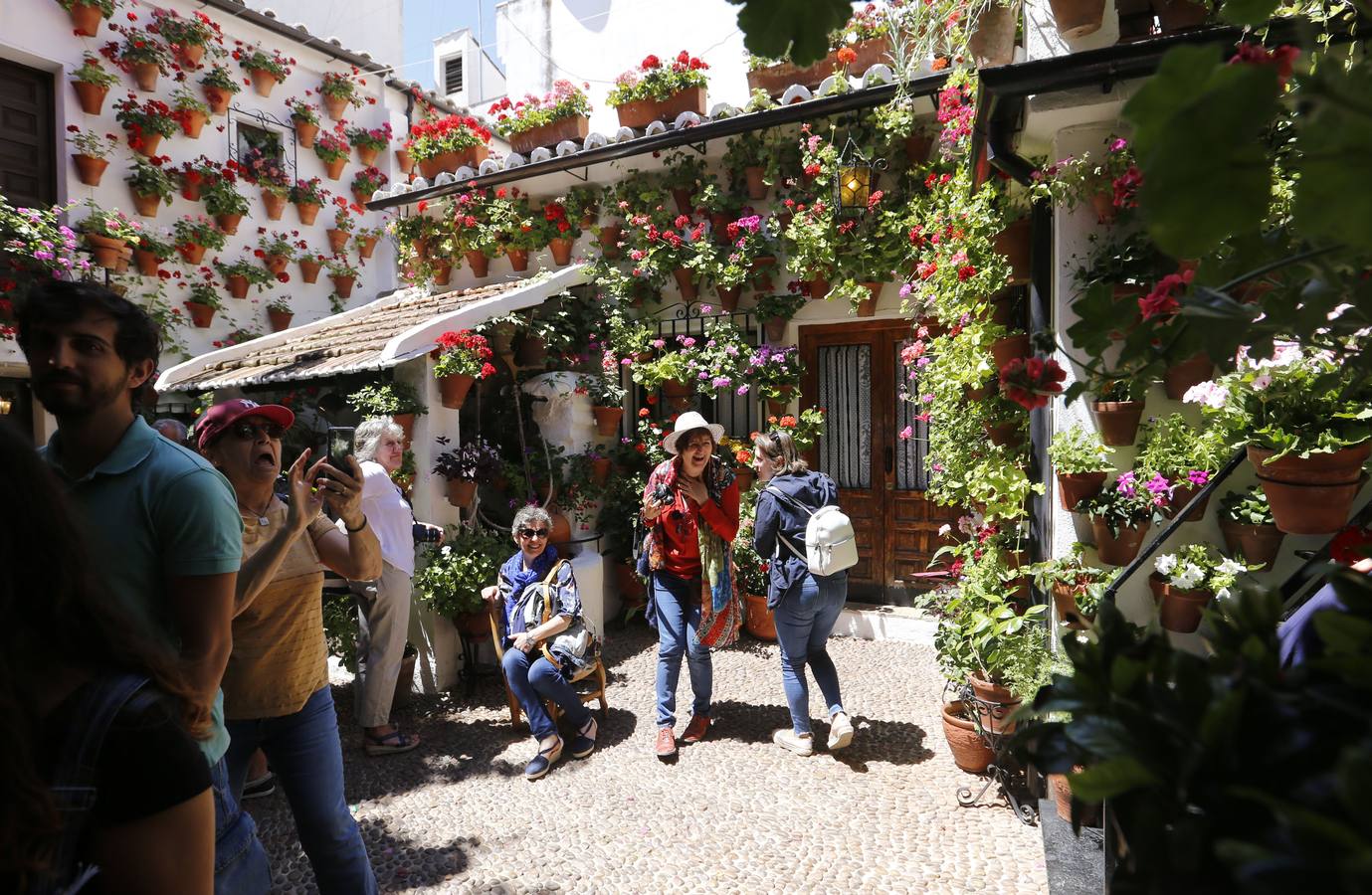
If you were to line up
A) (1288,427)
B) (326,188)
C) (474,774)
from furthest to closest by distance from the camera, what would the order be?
(326,188) < (474,774) < (1288,427)

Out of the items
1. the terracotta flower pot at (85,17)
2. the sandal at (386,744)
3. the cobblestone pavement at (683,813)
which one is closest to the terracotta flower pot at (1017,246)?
Answer: the cobblestone pavement at (683,813)

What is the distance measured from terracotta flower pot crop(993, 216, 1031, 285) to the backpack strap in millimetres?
3924

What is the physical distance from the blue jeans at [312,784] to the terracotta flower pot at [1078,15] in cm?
390

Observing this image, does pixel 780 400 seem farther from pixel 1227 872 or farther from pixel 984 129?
pixel 1227 872

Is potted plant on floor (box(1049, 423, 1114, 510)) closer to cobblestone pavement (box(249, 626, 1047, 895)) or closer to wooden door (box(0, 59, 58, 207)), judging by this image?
cobblestone pavement (box(249, 626, 1047, 895))

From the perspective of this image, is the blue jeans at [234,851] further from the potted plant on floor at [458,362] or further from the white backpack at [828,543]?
the potted plant on floor at [458,362]

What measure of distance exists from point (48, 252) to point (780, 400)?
17.9 feet

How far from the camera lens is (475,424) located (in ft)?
21.0

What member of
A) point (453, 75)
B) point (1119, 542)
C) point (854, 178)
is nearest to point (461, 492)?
point (854, 178)

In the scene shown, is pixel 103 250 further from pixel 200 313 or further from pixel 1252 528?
pixel 1252 528

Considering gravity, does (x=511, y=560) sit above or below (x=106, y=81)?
below

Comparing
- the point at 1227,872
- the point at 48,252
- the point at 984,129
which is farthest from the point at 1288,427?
the point at 48,252

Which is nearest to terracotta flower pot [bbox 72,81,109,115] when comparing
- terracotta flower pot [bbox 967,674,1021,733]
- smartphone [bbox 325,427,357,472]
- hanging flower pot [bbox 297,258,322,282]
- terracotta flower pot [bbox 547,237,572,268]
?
hanging flower pot [bbox 297,258,322,282]

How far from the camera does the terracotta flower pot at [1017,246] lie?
3.73 meters
